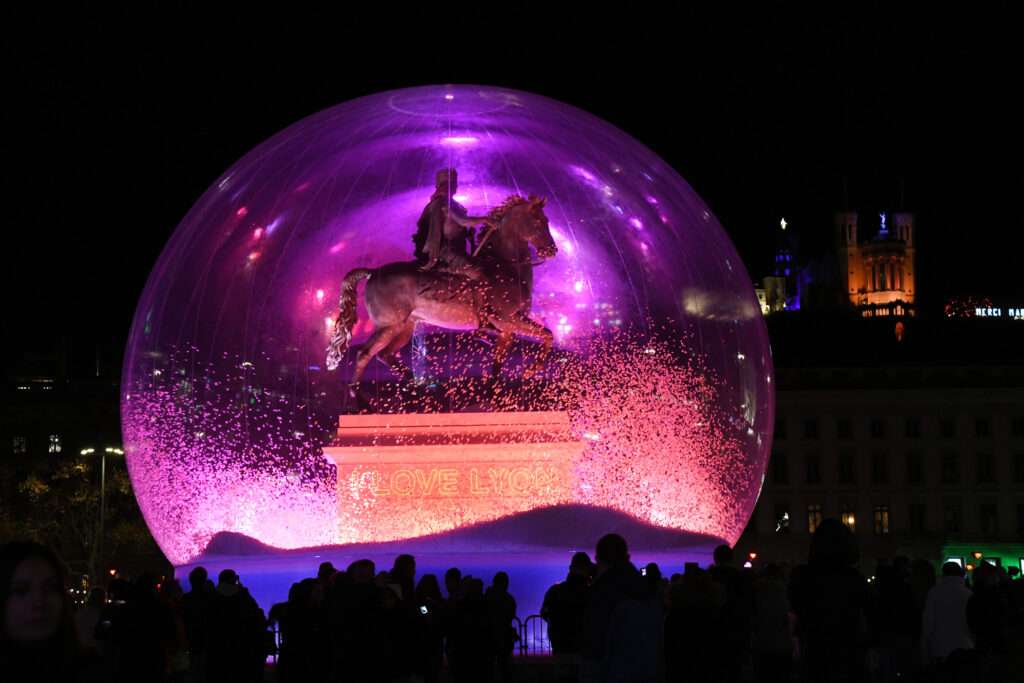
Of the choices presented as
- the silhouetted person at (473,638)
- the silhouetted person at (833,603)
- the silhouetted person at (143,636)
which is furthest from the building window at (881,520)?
the silhouetted person at (143,636)

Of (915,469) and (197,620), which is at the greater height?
(915,469)

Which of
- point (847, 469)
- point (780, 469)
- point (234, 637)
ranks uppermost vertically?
point (847, 469)

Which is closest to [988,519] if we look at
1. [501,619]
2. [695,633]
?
[501,619]

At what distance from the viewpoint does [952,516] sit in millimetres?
68875

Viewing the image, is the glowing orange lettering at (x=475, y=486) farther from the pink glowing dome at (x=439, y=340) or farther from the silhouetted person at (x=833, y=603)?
the silhouetted person at (x=833, y=603)

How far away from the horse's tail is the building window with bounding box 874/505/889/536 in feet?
175

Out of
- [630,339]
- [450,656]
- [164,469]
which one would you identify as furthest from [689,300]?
[450,656]

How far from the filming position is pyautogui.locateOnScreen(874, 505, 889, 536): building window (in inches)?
2704

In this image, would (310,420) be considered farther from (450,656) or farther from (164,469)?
(450,656)

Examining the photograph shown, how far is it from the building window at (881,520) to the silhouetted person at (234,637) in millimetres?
59524

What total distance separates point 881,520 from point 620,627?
6334 centimetres

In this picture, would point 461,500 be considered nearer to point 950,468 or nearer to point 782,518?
point 782,518

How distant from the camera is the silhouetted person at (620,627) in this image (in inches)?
307

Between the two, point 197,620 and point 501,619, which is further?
point 197,620
